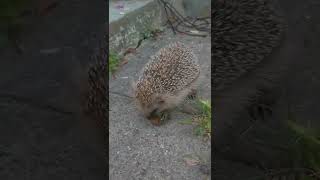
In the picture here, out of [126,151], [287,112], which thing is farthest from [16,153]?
[126,151]

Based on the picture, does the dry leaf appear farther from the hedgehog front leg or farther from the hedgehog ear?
the hedgehog front leg

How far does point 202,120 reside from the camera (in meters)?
2.73

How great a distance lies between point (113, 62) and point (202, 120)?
108 cm

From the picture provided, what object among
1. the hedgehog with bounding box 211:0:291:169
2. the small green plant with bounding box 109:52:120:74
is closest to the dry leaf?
the hedgehog with bounding box 211:0:291:169

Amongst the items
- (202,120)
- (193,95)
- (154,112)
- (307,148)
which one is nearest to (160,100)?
(154,112)

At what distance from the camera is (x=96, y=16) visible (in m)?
0.75

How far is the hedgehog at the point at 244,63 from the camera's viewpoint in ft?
3.98

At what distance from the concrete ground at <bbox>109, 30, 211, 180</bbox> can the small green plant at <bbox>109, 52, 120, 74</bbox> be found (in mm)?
108

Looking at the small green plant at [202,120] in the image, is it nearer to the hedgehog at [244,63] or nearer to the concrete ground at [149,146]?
the concrete ground at [149,146]

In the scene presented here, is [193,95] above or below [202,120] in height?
above

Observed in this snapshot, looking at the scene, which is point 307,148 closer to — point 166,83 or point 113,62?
point 166,83

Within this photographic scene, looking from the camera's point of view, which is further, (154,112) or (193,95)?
(193,95)

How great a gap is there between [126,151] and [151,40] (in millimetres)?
1873

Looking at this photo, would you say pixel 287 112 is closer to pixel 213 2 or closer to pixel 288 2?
pixel 288 2
